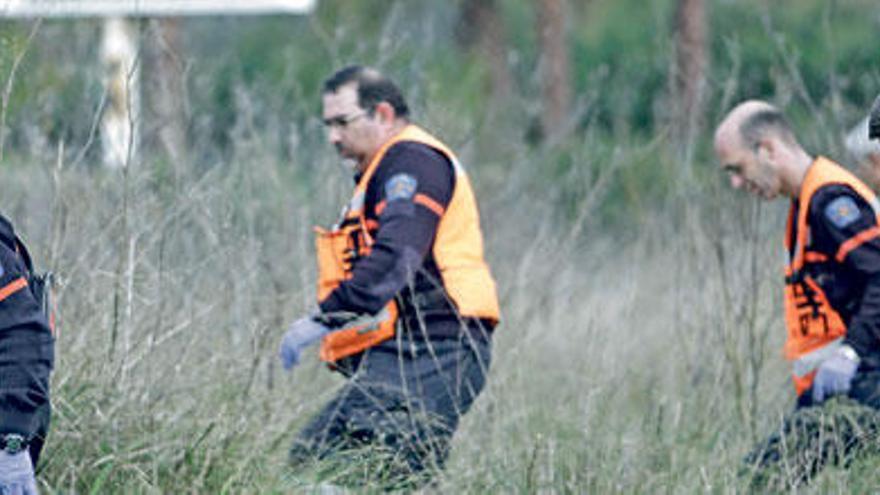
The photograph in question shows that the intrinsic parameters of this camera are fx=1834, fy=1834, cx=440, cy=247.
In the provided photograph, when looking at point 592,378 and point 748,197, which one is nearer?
point 592,378

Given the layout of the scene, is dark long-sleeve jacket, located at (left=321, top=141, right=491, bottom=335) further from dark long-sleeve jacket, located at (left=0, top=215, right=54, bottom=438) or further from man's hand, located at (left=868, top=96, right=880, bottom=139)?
man's hand, located at (left=868, top=96, right=880, bottom=139)

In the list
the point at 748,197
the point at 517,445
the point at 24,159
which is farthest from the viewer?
the point at 24,159

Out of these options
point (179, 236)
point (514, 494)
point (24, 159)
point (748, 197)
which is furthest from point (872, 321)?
point (24, 159)

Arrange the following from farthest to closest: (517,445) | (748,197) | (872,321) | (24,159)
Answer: (24,159) → (748,197) → (517,445) → (872,321)

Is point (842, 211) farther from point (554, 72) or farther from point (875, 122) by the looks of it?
point (554, 72)

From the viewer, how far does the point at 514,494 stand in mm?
5426

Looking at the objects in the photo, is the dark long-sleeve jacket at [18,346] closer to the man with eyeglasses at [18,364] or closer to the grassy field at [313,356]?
the man with eyeglasses at [18,364]

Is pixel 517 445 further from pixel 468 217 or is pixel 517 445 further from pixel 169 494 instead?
pixel 169 494

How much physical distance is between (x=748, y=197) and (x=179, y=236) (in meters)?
2.37

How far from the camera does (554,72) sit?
17781 mm

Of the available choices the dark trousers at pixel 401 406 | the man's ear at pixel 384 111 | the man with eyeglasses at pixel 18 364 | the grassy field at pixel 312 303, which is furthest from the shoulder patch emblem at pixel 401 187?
the man with eyeglasses at pixel 18 364

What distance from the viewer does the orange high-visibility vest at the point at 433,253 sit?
230 inches

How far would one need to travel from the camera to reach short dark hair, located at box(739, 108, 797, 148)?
6.00m

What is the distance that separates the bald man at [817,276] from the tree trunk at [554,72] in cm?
897
